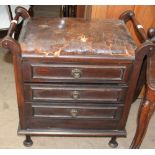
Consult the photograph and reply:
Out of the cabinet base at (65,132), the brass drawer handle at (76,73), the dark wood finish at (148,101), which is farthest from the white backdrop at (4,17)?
the dark wood finish at (148,101)

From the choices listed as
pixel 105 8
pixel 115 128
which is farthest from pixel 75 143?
pixel 105 8

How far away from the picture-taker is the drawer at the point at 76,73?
37.8 inches

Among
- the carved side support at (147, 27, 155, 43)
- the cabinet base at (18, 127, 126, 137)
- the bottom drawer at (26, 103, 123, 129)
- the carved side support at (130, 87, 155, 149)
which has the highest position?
the carved side support at (147, 27, 155, 43)

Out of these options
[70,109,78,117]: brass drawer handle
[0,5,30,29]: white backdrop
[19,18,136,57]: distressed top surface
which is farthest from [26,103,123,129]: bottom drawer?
[0,5,30,29]: white backdrop

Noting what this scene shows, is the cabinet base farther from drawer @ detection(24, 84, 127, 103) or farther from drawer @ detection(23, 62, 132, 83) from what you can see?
drawer @ detection(23, 62, 132, 83)

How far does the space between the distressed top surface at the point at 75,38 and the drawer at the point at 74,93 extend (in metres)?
0.17

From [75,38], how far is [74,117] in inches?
15.3

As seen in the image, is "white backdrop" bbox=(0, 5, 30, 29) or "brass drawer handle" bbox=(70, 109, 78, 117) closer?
"brass drawer handle" bbox=(70, 109, 78, 117)

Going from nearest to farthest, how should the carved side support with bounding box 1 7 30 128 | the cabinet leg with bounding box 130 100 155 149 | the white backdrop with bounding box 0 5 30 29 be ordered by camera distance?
the carved side support with bounding box 1 7 30 128 → the cabinet leg with bounding box 130 100 155 149 → the white backdrop with bounding box 0 5 30 29

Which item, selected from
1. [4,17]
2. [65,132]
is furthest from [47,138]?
[4,17]

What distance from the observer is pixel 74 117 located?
116 cm

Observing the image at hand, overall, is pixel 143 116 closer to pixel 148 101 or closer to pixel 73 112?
pixel 148 101

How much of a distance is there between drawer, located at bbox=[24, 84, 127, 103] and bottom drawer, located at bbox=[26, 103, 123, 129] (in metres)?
0.05

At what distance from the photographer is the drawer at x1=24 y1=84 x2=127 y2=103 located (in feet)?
3.39
